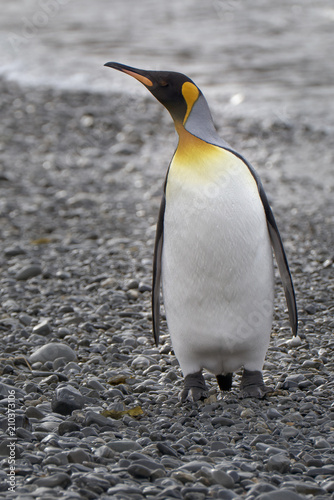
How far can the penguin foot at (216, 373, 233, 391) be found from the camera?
3438mm

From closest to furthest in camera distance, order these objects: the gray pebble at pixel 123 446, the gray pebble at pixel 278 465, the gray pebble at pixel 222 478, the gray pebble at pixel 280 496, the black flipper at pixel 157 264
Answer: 1. the gray pebble at pixel 280 496
2. the gray pebble at pixel 222 478
3. the gray pebble at pixel 278 465
4. the gray pebble at pixel 123 446
5. the black flipper at pixel 157 264

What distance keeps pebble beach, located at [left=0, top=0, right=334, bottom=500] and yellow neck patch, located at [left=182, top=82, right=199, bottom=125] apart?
1263 mm

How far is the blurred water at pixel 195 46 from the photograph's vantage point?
40.7 ft

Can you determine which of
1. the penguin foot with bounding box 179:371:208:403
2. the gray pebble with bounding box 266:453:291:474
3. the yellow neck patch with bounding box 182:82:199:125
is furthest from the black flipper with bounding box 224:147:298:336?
the gray pebble with bounding box 266:453:291:474

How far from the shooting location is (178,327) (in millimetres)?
3326

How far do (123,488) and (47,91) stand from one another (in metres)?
10.2

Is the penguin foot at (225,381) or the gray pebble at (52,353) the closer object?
the penguin foot at (225,381)

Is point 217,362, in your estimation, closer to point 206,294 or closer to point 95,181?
point 206,294

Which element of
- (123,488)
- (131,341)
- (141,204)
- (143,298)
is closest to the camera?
(123,488)

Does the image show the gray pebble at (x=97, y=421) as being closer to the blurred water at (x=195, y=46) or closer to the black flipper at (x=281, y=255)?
the black flipper at (x=281, y=255)

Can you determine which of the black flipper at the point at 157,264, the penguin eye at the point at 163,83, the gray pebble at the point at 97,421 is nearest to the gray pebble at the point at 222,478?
the gray pebble at the point at 97,421

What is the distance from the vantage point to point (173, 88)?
3232 mm

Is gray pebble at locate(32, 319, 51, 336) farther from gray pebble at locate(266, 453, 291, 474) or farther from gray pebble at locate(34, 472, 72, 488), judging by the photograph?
gray pebble at locate(266, 453, 291, 474)

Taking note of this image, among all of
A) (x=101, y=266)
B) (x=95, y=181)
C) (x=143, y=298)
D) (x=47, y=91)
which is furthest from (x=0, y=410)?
(x=47, y=91)
